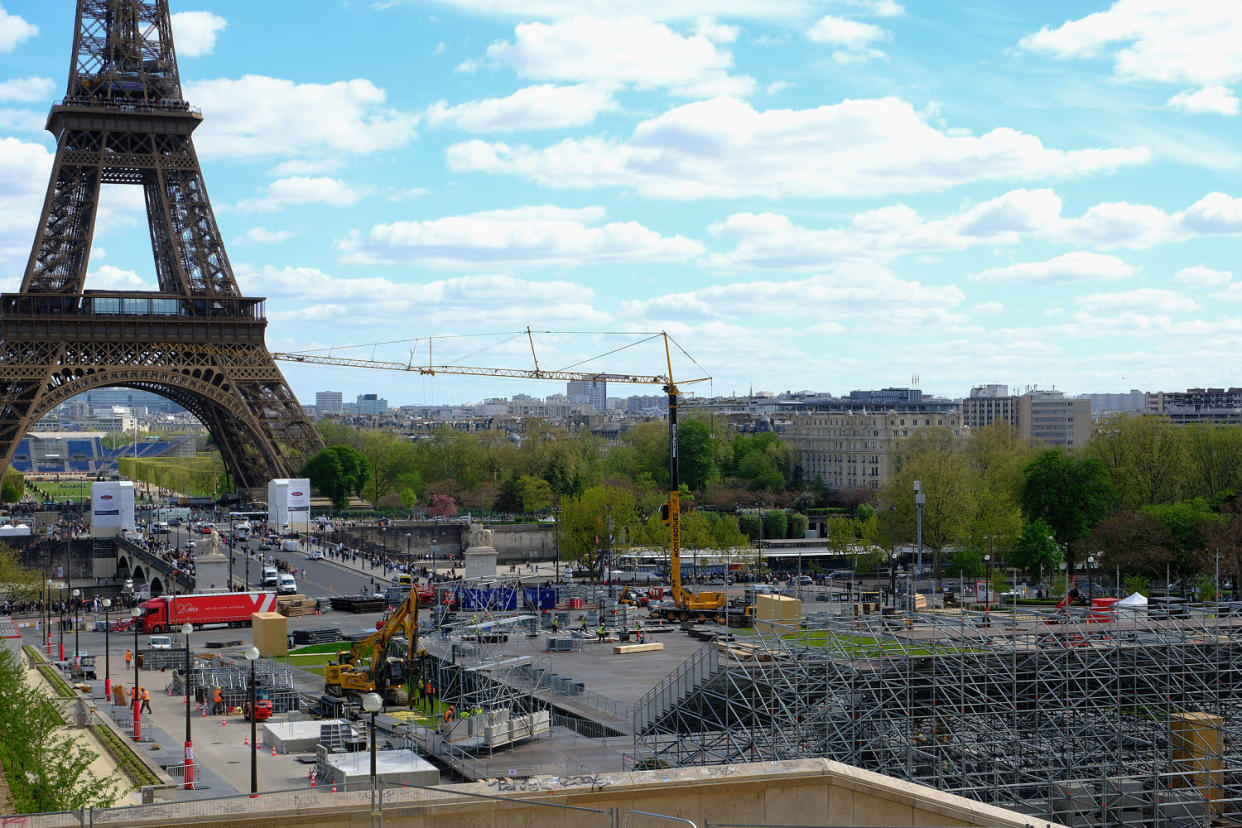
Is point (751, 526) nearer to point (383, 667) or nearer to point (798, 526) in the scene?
point (798, 526)

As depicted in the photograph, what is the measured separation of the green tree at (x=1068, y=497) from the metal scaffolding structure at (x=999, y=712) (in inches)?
1554

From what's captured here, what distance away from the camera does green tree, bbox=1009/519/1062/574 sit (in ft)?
218

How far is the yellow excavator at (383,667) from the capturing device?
3869cm

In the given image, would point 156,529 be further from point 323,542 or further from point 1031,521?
point 1031,521

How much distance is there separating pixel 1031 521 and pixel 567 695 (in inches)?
1595

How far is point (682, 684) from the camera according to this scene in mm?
31078

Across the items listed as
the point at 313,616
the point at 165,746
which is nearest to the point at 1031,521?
the point at 313,616

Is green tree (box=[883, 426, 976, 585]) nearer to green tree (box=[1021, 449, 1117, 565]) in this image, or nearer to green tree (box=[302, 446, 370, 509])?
green tree (box=[1021, 449, 1117, 565])

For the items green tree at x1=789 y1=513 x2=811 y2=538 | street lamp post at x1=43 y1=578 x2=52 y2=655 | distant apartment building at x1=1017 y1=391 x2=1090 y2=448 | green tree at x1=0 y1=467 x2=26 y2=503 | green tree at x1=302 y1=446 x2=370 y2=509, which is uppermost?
distant apartment building at x1=1017 y1=391 x2=1090 y2=448

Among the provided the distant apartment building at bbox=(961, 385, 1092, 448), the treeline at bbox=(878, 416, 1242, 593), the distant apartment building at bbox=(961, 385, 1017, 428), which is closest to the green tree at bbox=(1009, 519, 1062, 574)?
the treeline at bbox=(878, 416, 1242, 593)

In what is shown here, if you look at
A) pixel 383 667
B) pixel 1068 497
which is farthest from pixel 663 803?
pixel 1068 497

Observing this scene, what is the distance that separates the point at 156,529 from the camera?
84750 mm

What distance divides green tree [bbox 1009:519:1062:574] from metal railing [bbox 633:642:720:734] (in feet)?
126

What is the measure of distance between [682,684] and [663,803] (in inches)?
568
